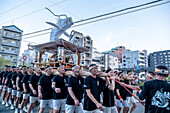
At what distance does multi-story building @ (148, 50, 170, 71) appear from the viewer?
78.9 m

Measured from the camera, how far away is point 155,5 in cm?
608

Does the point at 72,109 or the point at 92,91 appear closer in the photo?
the point at 92,91

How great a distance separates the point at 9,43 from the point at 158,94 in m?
45.6

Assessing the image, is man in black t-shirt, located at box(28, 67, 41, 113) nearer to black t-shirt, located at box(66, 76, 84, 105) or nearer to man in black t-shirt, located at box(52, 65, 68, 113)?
man in black t-shirt, located at box(52, 65, 68, 113)

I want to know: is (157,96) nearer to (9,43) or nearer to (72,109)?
(72,109)

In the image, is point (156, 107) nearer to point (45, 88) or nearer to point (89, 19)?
point (45, 88)

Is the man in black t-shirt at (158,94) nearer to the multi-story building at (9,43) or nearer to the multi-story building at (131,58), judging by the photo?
the multi-story building at (9,43)

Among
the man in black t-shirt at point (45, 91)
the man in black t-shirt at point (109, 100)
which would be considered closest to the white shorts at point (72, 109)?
the man in black t-shirt at point (109, 100)

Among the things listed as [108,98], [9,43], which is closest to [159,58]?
[9,43]

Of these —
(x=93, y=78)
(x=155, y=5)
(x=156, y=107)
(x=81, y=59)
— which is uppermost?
(x=155, y=5)

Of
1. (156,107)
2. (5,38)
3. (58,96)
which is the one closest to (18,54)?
(5,38)

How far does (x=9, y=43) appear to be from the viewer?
39.8 meters

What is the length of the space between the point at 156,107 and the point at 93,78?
1639mm

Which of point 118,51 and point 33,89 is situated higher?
point 118,51
